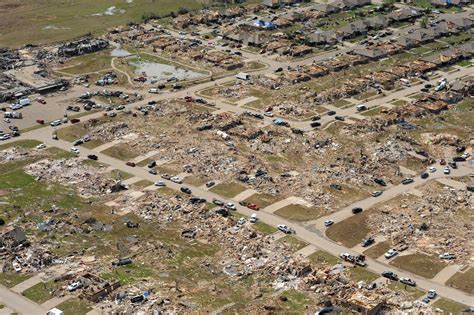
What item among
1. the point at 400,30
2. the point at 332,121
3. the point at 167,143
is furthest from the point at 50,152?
the point at 400,30

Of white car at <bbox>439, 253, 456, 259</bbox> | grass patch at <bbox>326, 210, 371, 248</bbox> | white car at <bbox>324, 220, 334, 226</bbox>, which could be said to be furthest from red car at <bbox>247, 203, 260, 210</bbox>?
white car at <bbox>439, 253, 456, 259</bbox>

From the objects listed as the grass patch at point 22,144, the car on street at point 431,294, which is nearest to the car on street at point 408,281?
the car on street at point 431,294

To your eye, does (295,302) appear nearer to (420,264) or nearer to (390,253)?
(390,253)

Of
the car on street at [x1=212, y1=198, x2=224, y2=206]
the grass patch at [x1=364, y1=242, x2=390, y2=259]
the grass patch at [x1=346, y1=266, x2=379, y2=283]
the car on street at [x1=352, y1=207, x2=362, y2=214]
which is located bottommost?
the grass patch at [x1=364, y1=242, x2=390, y2=259]

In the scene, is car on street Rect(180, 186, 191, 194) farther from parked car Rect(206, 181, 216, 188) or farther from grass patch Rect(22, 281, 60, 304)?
grass patch Rect(22, 281, 60, 304)

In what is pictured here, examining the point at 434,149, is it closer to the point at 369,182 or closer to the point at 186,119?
the point at 369,182

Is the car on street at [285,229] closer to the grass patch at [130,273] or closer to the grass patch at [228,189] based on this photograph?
the grass patch at [228,189]

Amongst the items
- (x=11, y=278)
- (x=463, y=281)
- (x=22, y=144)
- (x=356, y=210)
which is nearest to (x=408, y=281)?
(x=463, y=281)
